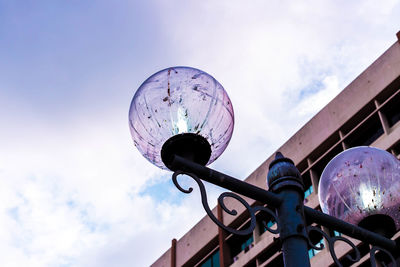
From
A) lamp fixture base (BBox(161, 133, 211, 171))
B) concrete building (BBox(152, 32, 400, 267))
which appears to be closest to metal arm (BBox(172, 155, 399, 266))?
lamp fixture base (BBox(161, 133, 211, 171))

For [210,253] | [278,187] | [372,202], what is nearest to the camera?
[278,187]

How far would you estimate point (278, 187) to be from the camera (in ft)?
14.2

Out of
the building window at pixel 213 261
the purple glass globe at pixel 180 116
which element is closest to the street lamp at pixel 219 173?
the purple glass globe at pixel 180 116

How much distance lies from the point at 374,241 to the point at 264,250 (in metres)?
18.4

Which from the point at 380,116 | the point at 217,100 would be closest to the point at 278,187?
the point at 217,100

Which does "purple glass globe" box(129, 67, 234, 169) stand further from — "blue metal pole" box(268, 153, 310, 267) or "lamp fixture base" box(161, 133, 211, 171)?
"blue metal pole" box(268, 153, 310, 267)

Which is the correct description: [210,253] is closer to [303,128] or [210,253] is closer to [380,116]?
[303,128]

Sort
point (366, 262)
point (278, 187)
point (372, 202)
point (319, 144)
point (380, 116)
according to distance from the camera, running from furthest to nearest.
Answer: point (319, 144) → point (380, 116) → point (366, 262) → point (372, 202) → point (278, 187)

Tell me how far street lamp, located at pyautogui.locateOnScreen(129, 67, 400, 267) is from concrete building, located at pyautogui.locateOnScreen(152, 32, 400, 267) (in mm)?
13465

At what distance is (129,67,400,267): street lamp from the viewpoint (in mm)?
4176

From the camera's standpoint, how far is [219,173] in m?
4.20

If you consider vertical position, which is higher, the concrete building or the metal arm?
the concrete building

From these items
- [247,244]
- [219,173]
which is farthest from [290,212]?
[247,244]

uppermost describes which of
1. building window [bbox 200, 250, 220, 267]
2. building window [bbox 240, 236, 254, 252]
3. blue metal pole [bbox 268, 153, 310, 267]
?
building window [bbox 200, 250, 220, 267]
